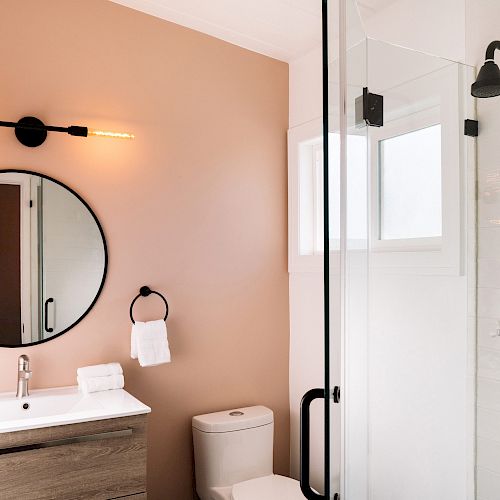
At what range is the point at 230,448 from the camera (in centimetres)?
241

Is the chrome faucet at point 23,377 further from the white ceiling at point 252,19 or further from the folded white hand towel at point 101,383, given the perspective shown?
the white ceiling at point 252,19

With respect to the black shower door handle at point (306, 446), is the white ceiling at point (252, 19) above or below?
above

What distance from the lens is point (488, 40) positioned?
0.98 m

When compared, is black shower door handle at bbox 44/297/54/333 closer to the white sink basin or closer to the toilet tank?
the white sink basin

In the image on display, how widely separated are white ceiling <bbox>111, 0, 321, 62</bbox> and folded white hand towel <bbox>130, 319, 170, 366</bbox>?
1.39 m

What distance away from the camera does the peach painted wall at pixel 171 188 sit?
7.28 feet

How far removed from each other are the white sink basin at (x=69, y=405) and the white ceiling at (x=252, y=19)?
1.67 metres

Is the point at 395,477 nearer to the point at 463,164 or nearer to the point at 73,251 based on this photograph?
the point at 463,164

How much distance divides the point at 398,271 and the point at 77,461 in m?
1.32

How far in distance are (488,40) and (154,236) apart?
173cm

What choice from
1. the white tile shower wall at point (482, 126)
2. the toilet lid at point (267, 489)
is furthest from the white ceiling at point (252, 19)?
the toilet lid at point (267, 489)

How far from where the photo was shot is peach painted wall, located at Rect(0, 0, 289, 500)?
222 cm

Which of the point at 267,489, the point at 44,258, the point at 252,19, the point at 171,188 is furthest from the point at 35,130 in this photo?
the point at 267,489

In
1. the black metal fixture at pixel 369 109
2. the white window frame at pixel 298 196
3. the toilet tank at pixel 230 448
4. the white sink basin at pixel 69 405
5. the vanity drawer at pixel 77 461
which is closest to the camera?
the black metal fixture at pixel 369 109
